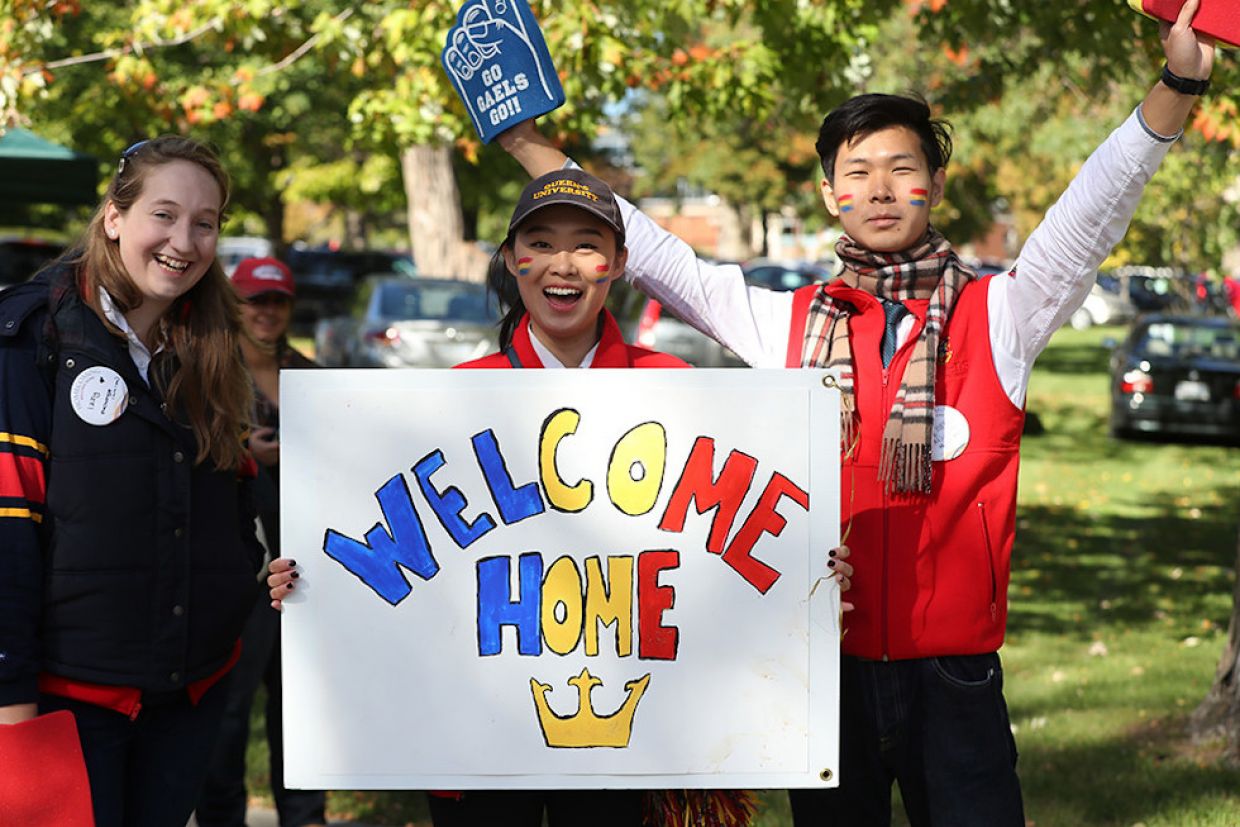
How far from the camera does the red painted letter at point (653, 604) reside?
3.01 meters

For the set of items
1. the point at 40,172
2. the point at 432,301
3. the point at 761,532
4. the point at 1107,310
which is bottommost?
the point at 761,532

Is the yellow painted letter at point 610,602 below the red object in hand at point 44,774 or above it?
above

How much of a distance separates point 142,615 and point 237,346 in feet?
2.10

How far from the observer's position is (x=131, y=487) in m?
A: 3.10

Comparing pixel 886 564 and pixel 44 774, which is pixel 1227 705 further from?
pixel 44 774

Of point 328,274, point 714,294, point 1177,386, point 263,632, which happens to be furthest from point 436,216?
point 328,274

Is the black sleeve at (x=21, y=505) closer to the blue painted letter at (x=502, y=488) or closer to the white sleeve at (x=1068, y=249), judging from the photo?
the blue painted letter at (x=502, y=488)

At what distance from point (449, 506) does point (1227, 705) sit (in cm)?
407

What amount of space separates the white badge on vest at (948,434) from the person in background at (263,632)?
7.55ft

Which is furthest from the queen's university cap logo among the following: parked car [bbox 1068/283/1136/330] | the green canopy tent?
parked car [bbox 1068/283/1136/330]

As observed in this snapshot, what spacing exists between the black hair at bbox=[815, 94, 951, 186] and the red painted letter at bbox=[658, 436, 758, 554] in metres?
0.67

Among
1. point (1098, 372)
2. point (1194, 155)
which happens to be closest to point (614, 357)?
point (1194, 155)

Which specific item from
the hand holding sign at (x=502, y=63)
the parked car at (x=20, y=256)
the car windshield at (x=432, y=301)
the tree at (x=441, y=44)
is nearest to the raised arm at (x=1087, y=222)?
the hand holding sign at (x=502, y=63)

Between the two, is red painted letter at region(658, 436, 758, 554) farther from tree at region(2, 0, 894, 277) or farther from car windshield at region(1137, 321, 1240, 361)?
car windshield at region(1137, 321, 1240, 361)
